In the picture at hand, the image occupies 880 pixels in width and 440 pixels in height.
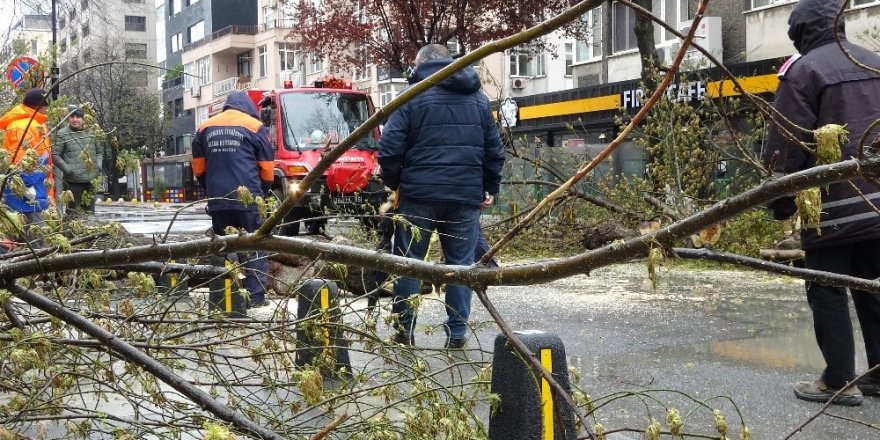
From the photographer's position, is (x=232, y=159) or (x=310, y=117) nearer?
(x=232, y=159)

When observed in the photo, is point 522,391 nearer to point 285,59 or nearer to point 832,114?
point 832,114

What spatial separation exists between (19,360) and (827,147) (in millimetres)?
2163

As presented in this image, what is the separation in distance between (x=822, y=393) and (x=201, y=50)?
63.9 meters

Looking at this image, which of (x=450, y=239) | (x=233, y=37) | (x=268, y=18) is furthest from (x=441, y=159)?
(x=233, y=37)

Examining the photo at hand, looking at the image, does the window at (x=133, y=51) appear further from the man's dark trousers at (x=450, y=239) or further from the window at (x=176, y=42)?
the man's dark trousers at (x=450, y=239)

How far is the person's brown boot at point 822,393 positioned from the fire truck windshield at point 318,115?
13.0 m

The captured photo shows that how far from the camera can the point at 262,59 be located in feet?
204

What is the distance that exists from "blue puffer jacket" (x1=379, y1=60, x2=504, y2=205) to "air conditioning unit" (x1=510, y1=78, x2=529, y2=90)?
36.1 m

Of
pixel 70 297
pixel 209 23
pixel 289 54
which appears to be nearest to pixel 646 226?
pixel 70 297

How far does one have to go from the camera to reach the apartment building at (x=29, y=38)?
459 centimetres

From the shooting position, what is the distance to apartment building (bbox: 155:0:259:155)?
6406 cm

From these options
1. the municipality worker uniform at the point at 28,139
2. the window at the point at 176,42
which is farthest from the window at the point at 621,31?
the window at the point at 176,42

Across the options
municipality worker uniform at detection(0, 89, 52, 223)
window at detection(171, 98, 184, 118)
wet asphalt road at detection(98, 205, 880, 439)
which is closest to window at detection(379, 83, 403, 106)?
window at detection(171, 98, 184, 118)

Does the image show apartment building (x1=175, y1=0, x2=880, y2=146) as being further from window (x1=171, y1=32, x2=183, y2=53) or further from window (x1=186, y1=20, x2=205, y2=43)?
window (x1=171, y1=32, x2=183, y2=53)
